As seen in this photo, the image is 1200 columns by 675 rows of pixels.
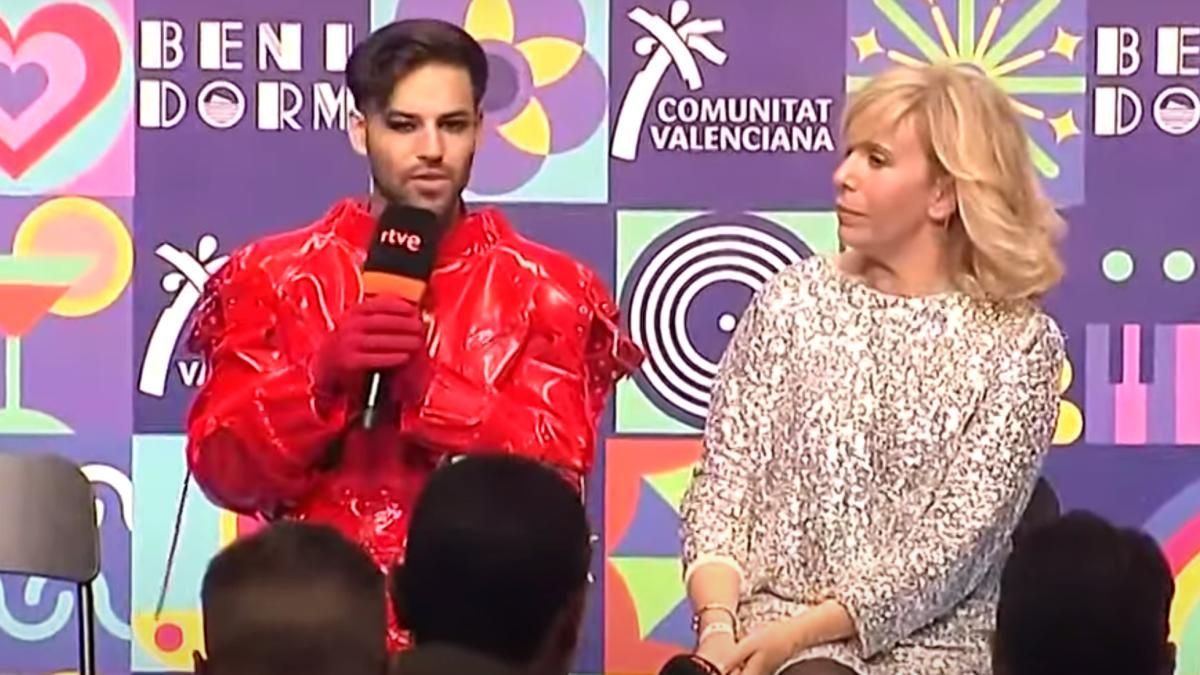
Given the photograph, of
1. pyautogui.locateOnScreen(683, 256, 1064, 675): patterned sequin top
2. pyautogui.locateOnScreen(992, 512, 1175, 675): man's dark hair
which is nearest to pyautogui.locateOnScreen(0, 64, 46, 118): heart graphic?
pyautogui.locateOnScreen(683, 256, 1064, 675): patterned sequin top

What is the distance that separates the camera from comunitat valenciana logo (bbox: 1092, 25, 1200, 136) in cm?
303

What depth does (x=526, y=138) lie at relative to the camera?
3.03 meters

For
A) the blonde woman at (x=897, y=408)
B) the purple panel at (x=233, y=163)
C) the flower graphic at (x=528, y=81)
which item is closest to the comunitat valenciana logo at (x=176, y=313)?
the purple panel at (x=233, y=163)

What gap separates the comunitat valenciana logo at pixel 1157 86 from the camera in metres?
3.03

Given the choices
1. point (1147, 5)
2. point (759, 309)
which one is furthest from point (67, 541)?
point (1147, 5)

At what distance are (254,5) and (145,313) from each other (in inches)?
17.4

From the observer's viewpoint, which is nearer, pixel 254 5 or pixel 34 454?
pixel 34 454

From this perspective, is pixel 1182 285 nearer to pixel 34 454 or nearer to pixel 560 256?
pixel 560 256

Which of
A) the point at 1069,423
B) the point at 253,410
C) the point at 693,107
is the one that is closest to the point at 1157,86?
the point at 1069,423

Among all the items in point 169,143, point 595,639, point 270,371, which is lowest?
point 595,639

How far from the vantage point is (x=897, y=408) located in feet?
7.42

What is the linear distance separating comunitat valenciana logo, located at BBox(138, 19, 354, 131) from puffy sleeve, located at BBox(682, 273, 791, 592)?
91cm

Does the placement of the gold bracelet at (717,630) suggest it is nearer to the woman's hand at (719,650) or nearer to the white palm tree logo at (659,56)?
the woman's hand at (719,650)

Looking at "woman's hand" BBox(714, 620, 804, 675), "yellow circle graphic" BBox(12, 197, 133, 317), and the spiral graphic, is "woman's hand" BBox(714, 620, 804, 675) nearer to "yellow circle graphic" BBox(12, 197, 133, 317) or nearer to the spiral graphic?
the spiral graphic
